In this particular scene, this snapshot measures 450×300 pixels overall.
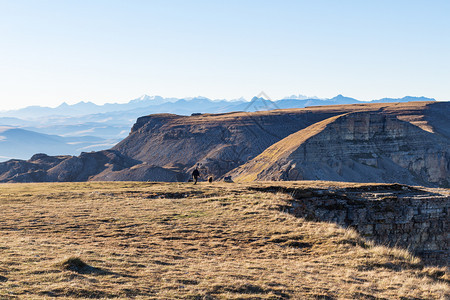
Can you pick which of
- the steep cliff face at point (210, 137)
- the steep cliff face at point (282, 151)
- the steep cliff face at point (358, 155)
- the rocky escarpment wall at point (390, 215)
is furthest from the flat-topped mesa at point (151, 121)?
the rocky escarpment wall at point (390, 215)

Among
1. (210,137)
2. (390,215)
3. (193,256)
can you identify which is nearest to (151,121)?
(210,137)

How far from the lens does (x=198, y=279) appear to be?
1230 centimetres

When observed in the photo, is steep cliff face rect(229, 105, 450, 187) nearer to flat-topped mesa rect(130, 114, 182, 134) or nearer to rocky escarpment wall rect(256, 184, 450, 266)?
rocky escarpment wall rect(256, 184, 450, 266)

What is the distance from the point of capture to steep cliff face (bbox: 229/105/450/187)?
95.5m

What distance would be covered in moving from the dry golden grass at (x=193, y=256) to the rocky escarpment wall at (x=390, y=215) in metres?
2.89

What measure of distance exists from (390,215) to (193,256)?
52.4 feet

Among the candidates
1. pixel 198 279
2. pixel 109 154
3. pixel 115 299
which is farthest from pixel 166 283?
pixel 109 154

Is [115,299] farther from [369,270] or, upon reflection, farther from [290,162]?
[290,162]

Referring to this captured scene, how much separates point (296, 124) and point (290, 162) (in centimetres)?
6212

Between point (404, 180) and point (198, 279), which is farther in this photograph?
point (404, 180)

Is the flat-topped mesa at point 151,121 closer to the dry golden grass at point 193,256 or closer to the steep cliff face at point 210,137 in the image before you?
the steep cliff face at point 210,137

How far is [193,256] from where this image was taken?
15406 mm

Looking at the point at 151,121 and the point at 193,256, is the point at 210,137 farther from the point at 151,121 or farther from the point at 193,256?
the point at 193,256

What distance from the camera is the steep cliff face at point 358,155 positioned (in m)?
95.5
